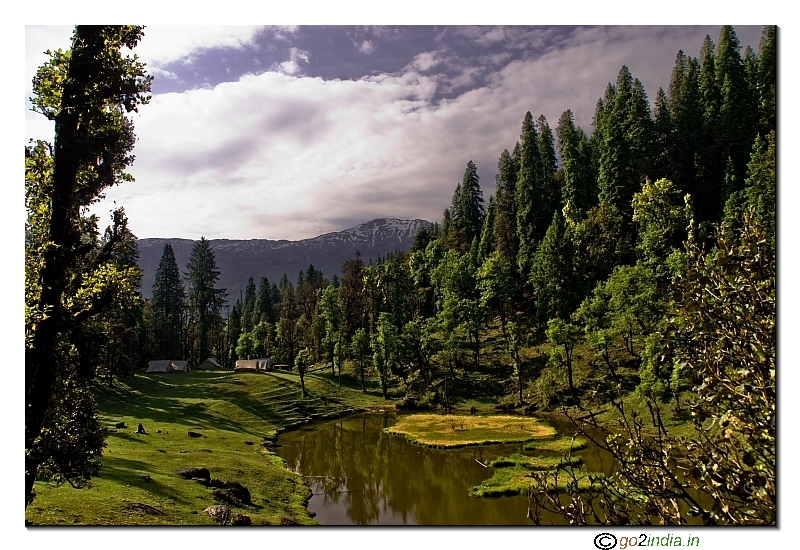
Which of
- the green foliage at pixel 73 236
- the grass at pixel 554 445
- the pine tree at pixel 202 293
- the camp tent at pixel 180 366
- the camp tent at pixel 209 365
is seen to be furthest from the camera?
the pine tree at pixel 202 293

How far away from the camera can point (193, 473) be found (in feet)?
67.5

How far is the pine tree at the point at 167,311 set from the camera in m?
70.6

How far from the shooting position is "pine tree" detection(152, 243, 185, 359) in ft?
232

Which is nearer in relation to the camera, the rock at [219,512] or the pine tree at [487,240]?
the rock at [219,512]

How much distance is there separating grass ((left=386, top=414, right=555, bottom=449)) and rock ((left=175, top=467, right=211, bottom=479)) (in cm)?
1524

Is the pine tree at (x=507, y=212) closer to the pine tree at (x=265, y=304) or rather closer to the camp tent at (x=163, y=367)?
the camp tent at (x=163, y=367)

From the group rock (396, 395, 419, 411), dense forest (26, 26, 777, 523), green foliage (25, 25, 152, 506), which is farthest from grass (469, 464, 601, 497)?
rock (396, 395, 419, 411)

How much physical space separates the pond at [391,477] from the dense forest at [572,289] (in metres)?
6.32

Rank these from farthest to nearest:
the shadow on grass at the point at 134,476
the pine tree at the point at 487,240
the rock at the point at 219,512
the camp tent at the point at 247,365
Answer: the pine tree at the point at 487,240, the camp tent at the point at 247,365, the shadow on grass at the point at 134,476, the rock at the point at 219,512

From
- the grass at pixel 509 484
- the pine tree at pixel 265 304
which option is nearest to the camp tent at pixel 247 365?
the pine tree at pixel 265 304

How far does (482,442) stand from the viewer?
32.0 meters

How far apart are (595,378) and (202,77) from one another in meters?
39.3

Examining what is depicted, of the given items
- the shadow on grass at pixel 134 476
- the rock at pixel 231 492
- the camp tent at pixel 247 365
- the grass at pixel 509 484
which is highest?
the shadow on grass at pixel 134 476
